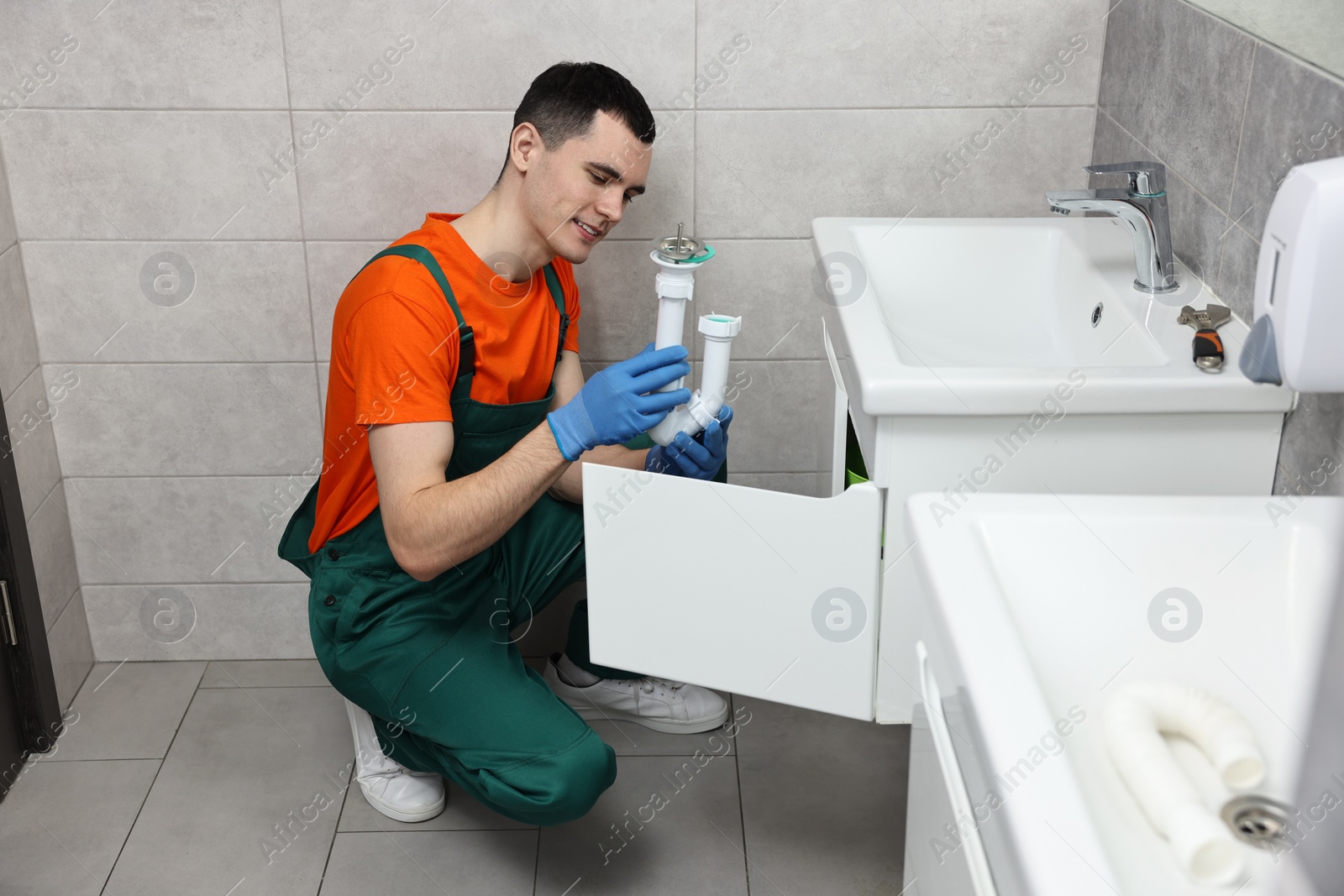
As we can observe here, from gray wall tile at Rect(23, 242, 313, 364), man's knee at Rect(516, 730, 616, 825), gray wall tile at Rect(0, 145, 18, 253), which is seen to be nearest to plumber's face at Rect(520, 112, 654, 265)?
gray wall tile at Rect(23, 242, 313, 364)

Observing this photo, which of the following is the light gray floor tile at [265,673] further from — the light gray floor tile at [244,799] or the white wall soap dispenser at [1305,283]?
the white wall soap dispenser at [1305,283]

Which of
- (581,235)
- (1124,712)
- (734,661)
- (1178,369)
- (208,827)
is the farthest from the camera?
(208,827)

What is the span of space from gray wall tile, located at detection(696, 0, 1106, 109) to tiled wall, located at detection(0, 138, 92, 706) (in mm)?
1160

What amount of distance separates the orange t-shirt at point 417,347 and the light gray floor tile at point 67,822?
1.74 ft

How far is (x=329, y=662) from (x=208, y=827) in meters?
0.36

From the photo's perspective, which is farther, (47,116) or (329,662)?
(47,116)

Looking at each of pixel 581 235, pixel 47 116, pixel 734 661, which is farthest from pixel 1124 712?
pixel 47 116

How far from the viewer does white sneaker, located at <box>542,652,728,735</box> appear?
1965 millimetres

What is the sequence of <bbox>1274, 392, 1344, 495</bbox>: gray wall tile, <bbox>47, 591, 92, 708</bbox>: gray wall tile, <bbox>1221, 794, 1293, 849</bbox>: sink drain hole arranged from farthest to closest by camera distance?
1. <bbox>47, 591, 92, 708</bbox>: gray wall tile
2. <bbox>1274, 392, 1344, 495</bbox>: gray wall tile
3. <bbox>1221, 794, 1293, 849</bbox>: sink drain hole

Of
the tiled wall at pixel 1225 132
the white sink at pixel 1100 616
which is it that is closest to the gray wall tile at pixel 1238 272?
the tiled wall at pixel 1225 132

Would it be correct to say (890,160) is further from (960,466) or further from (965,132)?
(960,466)

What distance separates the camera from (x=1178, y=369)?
46.8 inches

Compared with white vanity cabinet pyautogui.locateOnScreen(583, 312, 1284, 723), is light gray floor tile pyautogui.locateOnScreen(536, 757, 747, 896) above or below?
below

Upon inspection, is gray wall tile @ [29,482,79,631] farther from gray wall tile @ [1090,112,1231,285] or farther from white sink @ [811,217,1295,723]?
gray wall tile @ [1090,112,1231,285]
